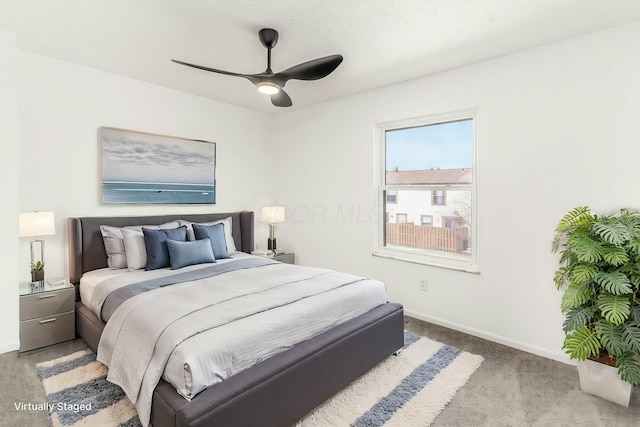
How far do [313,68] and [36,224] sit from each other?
8.75 ft

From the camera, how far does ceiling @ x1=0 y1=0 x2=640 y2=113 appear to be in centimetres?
221

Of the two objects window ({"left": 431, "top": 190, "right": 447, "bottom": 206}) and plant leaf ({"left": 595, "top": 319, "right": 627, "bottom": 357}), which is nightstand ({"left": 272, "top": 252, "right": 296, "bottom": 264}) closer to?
window ({"left": 431, "top": 190, "right": 447, "bottom": 206})

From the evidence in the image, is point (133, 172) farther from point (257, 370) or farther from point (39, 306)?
point (257, 370)

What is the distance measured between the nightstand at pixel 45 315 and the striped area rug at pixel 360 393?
32cm

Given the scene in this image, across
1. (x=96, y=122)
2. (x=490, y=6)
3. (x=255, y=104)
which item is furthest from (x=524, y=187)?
(x=96, y=122)

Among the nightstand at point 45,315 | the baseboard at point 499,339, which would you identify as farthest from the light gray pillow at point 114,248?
the baseboard at point 499,339

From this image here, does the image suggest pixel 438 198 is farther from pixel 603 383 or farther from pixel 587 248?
pixel 603 383

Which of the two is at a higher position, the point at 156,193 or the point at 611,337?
the point at 156,193

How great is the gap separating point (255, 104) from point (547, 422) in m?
4.40

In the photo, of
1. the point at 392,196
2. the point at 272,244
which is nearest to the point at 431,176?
the point at 392,196

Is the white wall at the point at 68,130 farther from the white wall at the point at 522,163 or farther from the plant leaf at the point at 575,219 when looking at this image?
the plant leaf at the point at 575,219

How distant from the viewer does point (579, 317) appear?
2.24 metres

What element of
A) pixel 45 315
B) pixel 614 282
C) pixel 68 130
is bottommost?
pixel 45 315

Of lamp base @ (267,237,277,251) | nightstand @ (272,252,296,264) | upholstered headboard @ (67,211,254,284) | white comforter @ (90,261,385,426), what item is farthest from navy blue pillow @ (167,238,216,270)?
lamp base @ (267,237,277,251)
